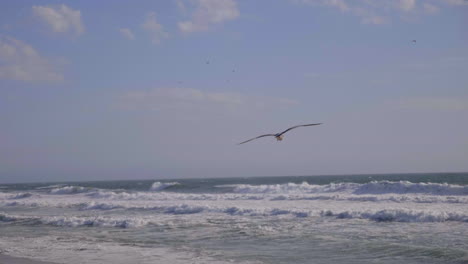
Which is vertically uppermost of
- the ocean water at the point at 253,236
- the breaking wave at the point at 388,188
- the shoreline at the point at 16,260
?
the breaking wave at the point at 388,188

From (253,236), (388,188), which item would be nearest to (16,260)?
(253,236)

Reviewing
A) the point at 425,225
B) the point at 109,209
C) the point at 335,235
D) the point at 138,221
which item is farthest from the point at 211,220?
the point at 109,209

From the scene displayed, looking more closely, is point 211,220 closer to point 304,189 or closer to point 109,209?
point 109,209

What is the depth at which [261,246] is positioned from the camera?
1284cm

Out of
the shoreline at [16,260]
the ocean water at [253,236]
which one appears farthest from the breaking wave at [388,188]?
the shoreline at [16,260]

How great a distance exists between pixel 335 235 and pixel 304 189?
22.2 meters

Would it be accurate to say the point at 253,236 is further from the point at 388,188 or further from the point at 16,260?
the point at 388,188

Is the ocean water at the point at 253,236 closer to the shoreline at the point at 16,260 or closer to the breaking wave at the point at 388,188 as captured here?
the shoreline at the point at 16,260

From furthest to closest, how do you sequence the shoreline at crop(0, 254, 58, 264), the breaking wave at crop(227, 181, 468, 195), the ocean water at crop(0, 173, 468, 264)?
1. the breaking wave at crop(227, 181, 468, 195)
2. the ocean water at crop(0, 173, 468, 264)
3. the shoreline at crop(0, 254, 58, 264)

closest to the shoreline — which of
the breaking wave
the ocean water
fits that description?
the ocean water

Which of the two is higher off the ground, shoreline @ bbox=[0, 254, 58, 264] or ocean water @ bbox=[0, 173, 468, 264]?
ocean water @ bbox=[0, 173, 468, 264]

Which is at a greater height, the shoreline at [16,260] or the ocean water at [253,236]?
the ocean water at [253,236]

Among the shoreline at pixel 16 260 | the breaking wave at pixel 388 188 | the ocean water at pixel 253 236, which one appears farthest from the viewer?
the breaking wave at pixel 388 188

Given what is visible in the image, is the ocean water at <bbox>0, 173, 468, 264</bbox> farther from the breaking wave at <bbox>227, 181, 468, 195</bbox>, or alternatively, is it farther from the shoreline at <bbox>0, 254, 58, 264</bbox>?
the breaking wave at <bbox>227, 181, 468, 195</bbox>
